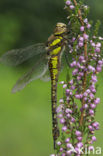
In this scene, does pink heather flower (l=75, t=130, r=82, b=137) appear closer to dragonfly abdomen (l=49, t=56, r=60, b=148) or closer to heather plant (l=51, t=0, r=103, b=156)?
heather plant (l=51, t=0, r=103, b=156)

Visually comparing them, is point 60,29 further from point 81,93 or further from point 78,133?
point 78,133

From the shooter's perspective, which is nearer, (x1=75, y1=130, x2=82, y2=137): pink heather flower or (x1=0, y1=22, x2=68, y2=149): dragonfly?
(x1=75, y1=130, x2=82, y2=137): pink heather flower

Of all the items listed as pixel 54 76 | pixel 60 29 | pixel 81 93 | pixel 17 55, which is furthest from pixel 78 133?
pixel 17 55

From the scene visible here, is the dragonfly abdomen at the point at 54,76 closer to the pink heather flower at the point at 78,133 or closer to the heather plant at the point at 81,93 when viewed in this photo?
the heather plant at the point at 81,93

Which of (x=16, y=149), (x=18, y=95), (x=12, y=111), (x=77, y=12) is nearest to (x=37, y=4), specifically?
(x=18, y=95)

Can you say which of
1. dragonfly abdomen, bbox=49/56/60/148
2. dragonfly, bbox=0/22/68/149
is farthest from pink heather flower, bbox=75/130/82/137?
dragonfly abdomen, bbox=49/56/60/148

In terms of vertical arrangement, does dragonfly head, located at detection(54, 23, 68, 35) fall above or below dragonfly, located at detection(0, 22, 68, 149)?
above

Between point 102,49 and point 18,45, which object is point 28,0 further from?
point 102,49
